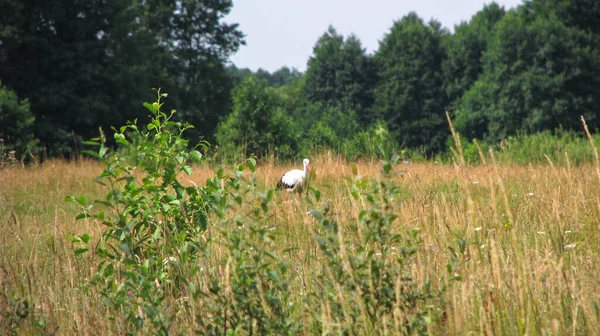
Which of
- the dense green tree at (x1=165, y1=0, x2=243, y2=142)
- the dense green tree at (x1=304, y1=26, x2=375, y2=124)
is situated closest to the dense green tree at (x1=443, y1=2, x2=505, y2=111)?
the dense green tree at (x1=304, y1=26, x2=375, y2=124)

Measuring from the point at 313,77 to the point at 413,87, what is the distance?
11789 mm

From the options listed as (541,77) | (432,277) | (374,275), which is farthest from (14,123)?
(541,77)

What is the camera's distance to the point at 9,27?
22.0 m

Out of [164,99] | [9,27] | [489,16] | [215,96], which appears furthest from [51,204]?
[489,16]

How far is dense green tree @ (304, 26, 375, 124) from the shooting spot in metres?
51.8

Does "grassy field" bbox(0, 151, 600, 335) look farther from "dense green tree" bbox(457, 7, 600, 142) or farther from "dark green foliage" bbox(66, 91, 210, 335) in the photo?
"dense green tree" bbox(457, 7, 600, 142)

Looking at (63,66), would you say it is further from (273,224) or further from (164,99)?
(273,224)

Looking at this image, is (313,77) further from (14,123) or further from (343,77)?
(14,123)

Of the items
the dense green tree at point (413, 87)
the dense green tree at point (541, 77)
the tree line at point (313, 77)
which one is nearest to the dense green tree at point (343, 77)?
the tree line at point (313, 77)

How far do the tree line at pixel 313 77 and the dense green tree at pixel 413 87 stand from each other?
102mm

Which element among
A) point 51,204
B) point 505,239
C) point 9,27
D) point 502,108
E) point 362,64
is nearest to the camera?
point 505,239

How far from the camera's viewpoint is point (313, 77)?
55375 millimetres

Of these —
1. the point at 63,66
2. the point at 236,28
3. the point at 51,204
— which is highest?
the point at 236,28

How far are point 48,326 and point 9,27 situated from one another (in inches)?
837
